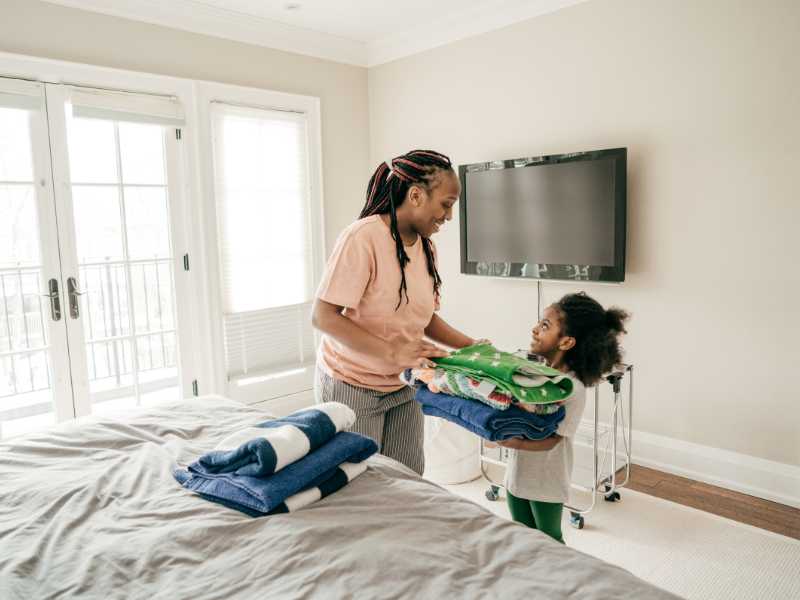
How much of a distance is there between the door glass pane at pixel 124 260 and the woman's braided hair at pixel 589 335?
2584mm

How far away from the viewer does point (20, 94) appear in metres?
2.92

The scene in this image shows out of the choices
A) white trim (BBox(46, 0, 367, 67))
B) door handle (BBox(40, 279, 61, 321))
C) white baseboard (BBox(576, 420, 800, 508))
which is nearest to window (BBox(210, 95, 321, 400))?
white trim (BBox(46, 0, 367, 67))

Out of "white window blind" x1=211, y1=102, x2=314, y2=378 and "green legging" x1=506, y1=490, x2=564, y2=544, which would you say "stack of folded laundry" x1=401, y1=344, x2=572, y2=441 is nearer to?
"green legging" x1=506, y1=490, x2=564, y2=544

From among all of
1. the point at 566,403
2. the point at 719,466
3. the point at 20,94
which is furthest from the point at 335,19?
the point at 719,466

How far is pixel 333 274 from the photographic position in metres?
1.59

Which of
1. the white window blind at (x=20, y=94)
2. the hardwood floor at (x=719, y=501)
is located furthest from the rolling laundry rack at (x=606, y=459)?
the white window blind at (x=20, y=94)

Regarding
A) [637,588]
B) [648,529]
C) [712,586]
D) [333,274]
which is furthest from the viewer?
[648,529]

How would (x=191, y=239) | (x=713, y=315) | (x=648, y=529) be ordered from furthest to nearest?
(x=191, y=239) < (x=713, y=315) < (x=648, y=529)

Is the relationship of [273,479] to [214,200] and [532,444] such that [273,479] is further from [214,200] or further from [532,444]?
[214,200]

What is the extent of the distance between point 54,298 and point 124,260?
42 centimetres

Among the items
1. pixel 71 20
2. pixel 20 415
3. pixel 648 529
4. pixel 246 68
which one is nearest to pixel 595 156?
pixel 648 529

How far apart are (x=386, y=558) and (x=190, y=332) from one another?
9.75ft

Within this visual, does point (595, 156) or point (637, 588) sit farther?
point (595, 156)

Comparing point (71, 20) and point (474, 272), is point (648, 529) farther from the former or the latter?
point (71, 20)
